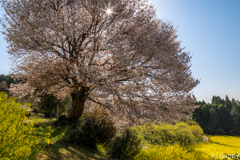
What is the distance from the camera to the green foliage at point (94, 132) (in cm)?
833

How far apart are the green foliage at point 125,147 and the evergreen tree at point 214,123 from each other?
5868 centimetres

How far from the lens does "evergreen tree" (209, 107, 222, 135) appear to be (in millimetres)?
51656

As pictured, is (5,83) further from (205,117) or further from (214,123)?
(214,123)

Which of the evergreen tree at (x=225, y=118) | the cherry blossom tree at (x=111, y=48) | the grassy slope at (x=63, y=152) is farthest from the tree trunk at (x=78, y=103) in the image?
the evergreen tree at (x=225, y=118)

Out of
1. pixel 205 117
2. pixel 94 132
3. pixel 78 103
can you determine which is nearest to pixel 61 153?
pixel 94 132

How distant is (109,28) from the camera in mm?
7605

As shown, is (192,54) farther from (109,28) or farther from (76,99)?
(76,99)

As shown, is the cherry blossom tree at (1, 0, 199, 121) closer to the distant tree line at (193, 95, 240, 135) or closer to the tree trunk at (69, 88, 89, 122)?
the tree trunk at (69, 88, 89, 122)

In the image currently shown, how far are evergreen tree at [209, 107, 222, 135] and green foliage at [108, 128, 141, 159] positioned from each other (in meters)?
58.7

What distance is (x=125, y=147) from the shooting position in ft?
25.9

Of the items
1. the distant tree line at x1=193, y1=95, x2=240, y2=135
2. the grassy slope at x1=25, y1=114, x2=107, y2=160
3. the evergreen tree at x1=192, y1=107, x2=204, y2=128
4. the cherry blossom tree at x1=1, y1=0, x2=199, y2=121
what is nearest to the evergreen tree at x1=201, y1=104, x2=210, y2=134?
the distant tree line at x1=193, y1=95, x2=240, y2=135

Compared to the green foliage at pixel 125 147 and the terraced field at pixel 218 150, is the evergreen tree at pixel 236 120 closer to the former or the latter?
the terraced field at pixel 218 150

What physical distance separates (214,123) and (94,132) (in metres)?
60.9

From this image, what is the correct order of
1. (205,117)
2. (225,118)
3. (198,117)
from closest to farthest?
(198,117)
(205,117)
(225,118)
